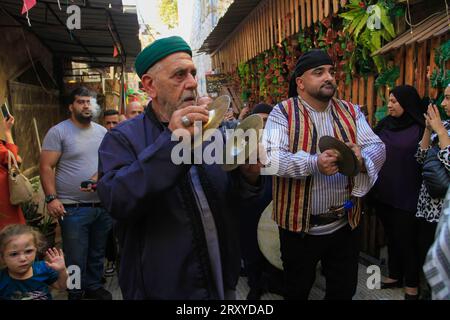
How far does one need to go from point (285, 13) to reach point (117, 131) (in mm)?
5298

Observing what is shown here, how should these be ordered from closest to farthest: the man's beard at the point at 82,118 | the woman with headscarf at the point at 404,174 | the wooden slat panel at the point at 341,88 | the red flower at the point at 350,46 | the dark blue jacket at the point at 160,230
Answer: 1. the dark blue jacket at the point at 160,230
2. the woman with headscarf at the point at 404,174
3. the man's beard at the point at 82,118
4. the red flower at the point at 350,46
5. the wooden slat panel at the point at 341,88

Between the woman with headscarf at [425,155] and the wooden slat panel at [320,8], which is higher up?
the wooden slat panel at [320,8]

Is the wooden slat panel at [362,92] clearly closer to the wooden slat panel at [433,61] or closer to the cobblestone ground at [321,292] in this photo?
the wooden slat panel at [433,61]

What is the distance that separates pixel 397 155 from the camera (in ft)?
11.7

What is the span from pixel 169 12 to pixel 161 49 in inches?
1286

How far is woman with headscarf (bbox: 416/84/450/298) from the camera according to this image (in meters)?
2.88

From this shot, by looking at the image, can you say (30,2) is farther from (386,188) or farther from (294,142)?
(386,188)

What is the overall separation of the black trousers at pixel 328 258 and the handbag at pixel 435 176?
30.0 inches

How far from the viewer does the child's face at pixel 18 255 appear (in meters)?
2.62

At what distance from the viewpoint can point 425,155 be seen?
3.25 metres

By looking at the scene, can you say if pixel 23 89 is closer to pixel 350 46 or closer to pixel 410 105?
pixel 350 46

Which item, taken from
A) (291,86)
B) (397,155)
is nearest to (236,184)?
(291,86)

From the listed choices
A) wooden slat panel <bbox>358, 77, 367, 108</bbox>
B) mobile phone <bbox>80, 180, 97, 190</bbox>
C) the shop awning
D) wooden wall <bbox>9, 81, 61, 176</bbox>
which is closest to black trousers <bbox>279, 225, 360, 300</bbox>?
mobile phone <bbox>80, 180, 97, 190</bbox>

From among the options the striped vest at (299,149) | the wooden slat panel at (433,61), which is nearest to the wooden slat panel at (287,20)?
the wooden slat panel at (433,61)
